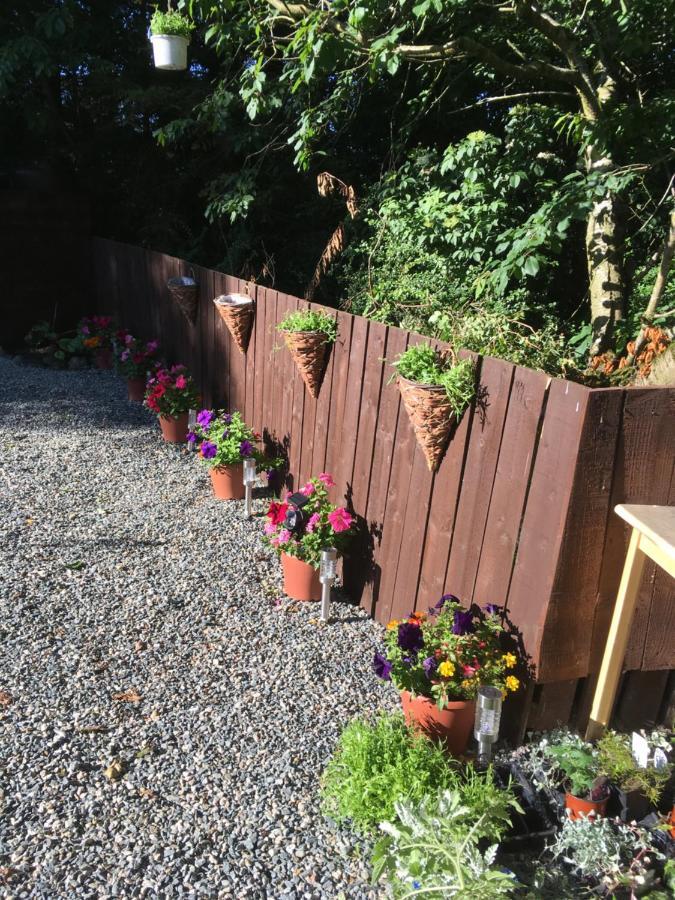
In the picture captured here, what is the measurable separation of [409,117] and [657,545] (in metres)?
5.21

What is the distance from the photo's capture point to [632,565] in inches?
82.1

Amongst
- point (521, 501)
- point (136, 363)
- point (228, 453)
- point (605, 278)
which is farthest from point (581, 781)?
point (136, 363)

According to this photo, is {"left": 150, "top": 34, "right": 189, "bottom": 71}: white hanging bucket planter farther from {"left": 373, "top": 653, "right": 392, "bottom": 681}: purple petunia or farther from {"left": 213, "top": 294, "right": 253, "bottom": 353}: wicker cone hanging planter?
{"left": 373, "top": 653, "right": 392, "bottom": 681}: purple petunia

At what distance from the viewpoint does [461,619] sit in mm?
2434

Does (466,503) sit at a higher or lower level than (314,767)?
higher

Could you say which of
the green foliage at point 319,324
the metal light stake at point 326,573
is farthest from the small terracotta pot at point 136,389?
the metal light stake at point 326,573

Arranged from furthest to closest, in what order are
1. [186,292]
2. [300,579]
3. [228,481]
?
1. [186,292]
2. [228,481]
3. [300,579]

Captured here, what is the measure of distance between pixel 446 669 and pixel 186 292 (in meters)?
4.35

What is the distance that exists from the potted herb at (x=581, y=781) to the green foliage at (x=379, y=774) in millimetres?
370

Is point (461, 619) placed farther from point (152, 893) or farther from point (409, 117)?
point (409, 117)

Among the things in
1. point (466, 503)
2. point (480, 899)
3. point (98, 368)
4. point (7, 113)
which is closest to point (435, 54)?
point (466, 503)

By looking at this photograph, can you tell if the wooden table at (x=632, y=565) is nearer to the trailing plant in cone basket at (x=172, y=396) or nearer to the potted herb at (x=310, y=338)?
the potted herb at (x=310, y=338)

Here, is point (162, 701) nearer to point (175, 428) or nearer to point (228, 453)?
point (228, 453)

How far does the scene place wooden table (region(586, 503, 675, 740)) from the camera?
6.25 feet
